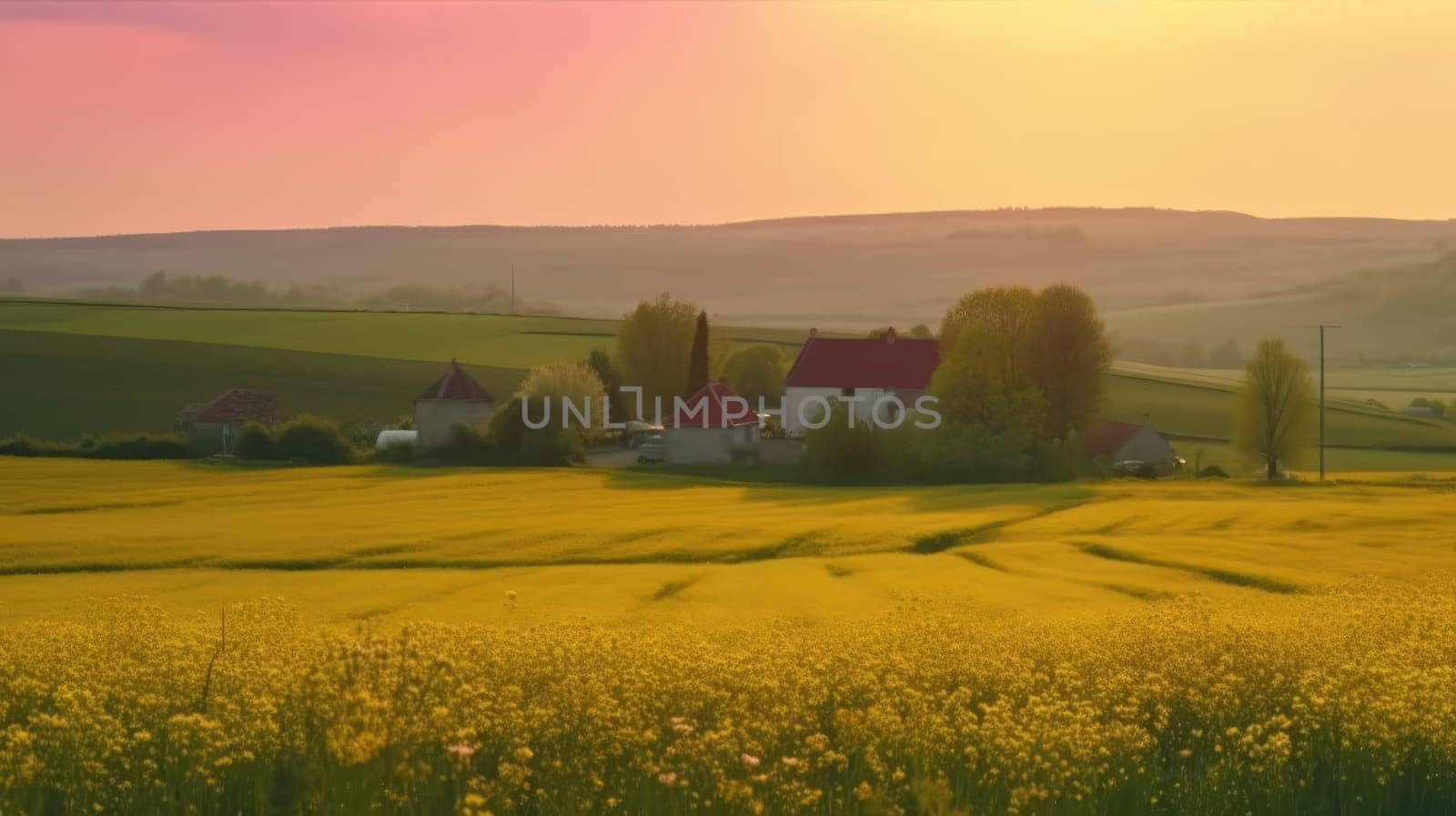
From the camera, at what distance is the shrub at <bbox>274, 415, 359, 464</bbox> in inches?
3472

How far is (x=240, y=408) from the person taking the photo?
97750 mm

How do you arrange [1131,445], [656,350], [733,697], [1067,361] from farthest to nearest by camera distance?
[656,350], [1131,445], [1067,361], [733,697]

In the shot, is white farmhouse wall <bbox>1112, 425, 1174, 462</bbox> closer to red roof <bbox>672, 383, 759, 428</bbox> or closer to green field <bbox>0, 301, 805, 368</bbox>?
red roof <bbox>672, 383, 759, 428</bbox>

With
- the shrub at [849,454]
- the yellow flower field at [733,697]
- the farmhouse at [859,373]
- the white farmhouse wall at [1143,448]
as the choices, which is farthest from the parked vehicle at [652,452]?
the yellow flower field at [733,697]

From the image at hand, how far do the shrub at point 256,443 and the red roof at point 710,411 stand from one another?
23451mm

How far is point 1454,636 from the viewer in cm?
1900

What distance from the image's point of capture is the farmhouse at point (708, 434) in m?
90.0

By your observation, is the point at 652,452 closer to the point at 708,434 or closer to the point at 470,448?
the point at 708,434

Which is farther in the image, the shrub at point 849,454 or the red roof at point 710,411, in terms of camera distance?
the red roof at point 710,411

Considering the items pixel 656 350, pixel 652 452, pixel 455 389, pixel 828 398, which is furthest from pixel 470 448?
pixel 656 350

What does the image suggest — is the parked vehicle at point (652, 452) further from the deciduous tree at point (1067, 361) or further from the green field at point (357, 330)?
the green field at point (357, 330)

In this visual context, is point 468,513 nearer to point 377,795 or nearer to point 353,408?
point 377,795

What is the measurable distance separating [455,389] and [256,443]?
12456 mm

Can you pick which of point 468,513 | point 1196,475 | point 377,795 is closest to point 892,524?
point 468,513
